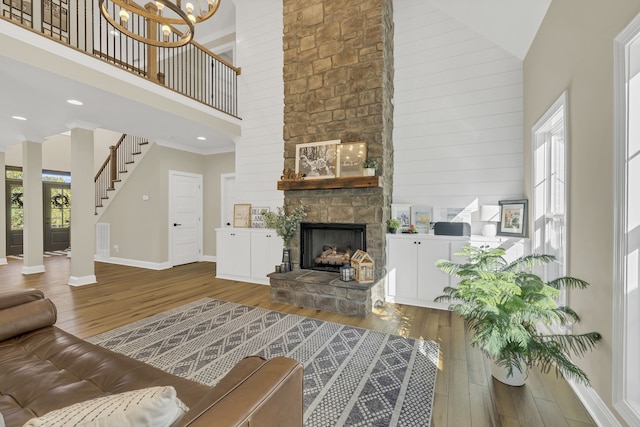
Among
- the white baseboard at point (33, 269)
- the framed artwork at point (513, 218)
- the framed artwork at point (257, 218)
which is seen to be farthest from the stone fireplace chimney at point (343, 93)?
the white baseboard at point (33, 269)

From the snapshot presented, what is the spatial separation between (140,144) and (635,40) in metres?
7.42

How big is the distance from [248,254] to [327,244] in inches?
56.1

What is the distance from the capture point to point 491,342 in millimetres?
1675

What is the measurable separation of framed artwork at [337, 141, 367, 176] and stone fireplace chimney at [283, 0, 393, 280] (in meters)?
0.09

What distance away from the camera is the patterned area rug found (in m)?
1.72

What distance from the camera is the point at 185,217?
646 centimetres

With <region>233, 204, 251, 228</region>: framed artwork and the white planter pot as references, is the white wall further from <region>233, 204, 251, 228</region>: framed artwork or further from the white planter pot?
the white planter pot

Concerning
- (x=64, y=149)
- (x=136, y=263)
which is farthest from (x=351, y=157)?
(x=64, y=149)

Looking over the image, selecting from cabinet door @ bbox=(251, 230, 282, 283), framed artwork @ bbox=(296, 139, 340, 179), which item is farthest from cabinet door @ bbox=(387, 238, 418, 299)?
cabinet door @ bbox=(251, 230, 282, 283)

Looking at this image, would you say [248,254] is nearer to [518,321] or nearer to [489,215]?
[489,215]

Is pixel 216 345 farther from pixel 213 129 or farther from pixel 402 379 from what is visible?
pixel 213 129

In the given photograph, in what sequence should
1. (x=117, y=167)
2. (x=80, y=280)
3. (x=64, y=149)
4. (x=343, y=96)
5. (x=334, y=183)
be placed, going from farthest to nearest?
(x=64, y=149) < (x=117, y=167) < (x=80, y=280) < (x=343, y=96) < (x=334, y=183)

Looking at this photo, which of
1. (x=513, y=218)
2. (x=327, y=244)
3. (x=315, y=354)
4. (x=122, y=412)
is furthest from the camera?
(x=327, y=244)

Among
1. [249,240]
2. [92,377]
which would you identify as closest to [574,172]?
[92,377]
